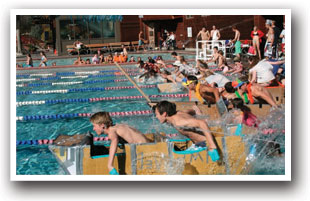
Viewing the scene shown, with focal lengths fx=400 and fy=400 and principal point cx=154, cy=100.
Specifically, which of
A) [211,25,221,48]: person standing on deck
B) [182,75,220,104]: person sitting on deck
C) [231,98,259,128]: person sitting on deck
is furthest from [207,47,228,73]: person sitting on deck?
[231,98,259,128]: person sitting on deck

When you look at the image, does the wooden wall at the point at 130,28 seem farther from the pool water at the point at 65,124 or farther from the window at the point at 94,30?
the pool water at the point at 65,124

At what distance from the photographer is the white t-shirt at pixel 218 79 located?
709 cm

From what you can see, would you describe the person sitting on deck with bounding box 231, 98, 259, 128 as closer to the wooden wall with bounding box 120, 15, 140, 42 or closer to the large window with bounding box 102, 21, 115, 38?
the wooden wall with bounding box 120, 15, 140, 42

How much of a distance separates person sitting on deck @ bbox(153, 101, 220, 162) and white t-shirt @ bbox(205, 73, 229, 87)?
1983 millimetres

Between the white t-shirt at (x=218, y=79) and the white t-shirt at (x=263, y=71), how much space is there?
528 mm

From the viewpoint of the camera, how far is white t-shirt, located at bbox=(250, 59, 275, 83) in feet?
21.3

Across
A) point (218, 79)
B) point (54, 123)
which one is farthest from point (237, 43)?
point (54, 123)

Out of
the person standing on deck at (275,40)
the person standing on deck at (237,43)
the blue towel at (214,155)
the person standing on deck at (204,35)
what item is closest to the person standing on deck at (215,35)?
the person standing on deck at (204,35)

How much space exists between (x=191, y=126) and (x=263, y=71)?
227 centimetres

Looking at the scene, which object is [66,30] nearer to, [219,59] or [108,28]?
[108,28]
